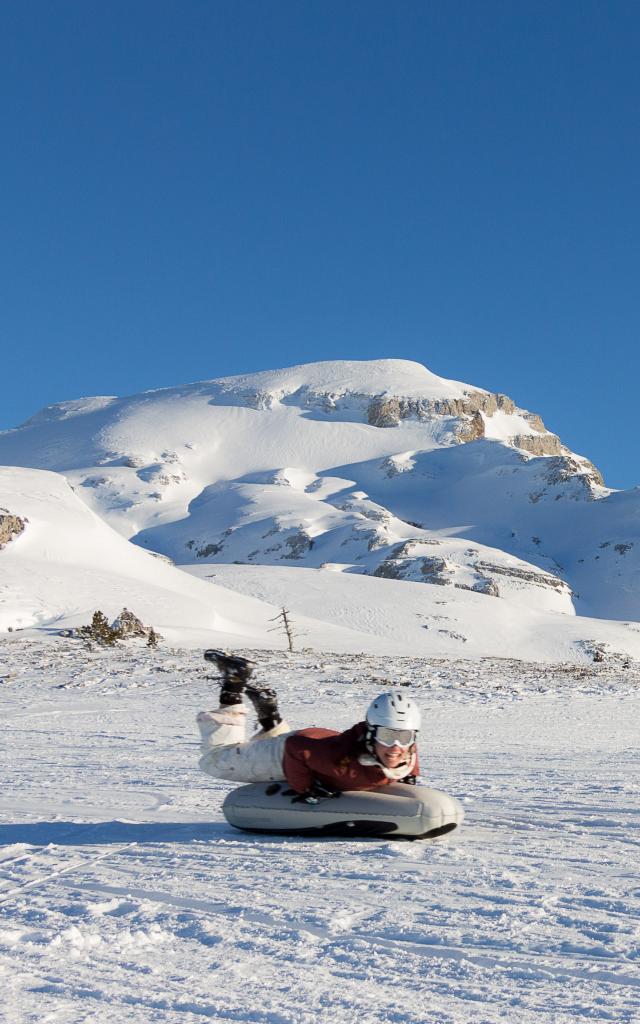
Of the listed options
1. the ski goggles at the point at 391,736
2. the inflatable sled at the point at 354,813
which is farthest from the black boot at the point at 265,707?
the ski goggles at the point at 391,736

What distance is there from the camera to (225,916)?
446cm

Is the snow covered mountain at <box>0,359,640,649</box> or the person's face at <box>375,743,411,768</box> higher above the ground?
the snow covered mountain at <box>0,359,640,649</box>

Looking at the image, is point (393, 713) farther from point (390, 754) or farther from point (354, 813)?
point (354, 813)

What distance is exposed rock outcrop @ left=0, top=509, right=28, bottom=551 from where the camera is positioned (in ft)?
134

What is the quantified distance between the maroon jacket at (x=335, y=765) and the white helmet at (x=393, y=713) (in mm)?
156

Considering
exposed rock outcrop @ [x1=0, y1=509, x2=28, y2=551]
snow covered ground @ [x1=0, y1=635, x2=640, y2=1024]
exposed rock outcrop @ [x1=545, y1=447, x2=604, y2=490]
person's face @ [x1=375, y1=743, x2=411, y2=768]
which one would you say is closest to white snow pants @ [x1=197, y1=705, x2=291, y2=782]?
snow covered ground @ [x1=0, y1=635, x2=640, y2=1024]

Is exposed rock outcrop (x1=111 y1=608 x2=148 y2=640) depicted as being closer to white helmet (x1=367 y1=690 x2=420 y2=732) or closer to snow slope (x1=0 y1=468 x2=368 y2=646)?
snow slope (x1=0 y1=468 x2=368 y2=646)

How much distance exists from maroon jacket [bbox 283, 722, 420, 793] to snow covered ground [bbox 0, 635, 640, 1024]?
38cm

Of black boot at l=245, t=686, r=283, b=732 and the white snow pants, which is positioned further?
black boot at l=245, t=686, r=283, b=732

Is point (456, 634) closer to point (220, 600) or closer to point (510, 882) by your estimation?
point (220, 600)

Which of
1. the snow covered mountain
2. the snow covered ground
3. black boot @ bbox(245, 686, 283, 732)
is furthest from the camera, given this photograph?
the snow covered mountain

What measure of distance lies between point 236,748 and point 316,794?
27.4 inches

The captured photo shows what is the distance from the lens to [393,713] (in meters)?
6.04

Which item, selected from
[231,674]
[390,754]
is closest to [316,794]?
[390,754]
